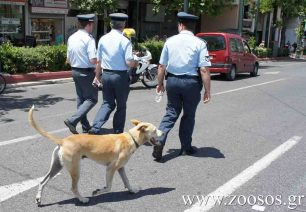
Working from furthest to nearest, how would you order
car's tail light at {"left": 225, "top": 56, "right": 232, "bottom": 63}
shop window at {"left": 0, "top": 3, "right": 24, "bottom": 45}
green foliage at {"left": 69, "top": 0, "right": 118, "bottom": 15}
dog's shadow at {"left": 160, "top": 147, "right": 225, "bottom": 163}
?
1. shop window at {"left": 0, "top": 3, "right": 24, "bottom": 45}
2. green foliage at {"left": 69, "top": 0, "right": 118, "bottom": 15}
3. car's tail light at {"left": 225, "top": 56, "right": 232, "bottom": 63}
4. dog's shadow at {"left": 160, "top": 147, "right": 225, "bottom": 163}

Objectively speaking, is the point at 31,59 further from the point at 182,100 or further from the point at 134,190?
the point at 134,190

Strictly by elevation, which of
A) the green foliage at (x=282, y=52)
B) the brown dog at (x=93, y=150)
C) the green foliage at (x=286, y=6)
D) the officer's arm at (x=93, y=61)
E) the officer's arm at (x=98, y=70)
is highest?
the green foliage at (x=286, y=6)

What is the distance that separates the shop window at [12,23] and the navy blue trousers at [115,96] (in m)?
13.0

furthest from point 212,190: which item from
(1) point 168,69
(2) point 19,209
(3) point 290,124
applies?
(3) point 290,124

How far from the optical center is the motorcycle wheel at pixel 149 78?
13.0 meters

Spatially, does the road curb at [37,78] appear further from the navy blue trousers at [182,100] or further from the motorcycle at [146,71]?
the navy blue trousers at [182,100]

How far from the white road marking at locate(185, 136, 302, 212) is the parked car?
8753 mm

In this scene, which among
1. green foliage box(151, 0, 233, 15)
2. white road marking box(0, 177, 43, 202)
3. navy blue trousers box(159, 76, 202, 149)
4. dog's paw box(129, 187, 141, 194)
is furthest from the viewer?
green foliage box(151, 0, 233, 15)

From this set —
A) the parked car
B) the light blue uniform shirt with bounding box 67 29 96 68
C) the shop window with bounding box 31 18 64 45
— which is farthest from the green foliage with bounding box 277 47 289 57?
the light blue uniform shirt with bounding box 67 29 96 68

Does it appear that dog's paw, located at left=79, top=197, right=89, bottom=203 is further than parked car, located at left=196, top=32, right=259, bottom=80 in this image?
No

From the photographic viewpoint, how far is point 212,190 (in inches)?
194

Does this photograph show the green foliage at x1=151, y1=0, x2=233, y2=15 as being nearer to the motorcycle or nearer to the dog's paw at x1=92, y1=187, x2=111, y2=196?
the motorcycle

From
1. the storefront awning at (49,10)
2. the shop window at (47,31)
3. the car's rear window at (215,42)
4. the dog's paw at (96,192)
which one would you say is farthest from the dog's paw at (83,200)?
the shop window at (47,31)

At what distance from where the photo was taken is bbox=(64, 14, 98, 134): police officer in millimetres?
6582
